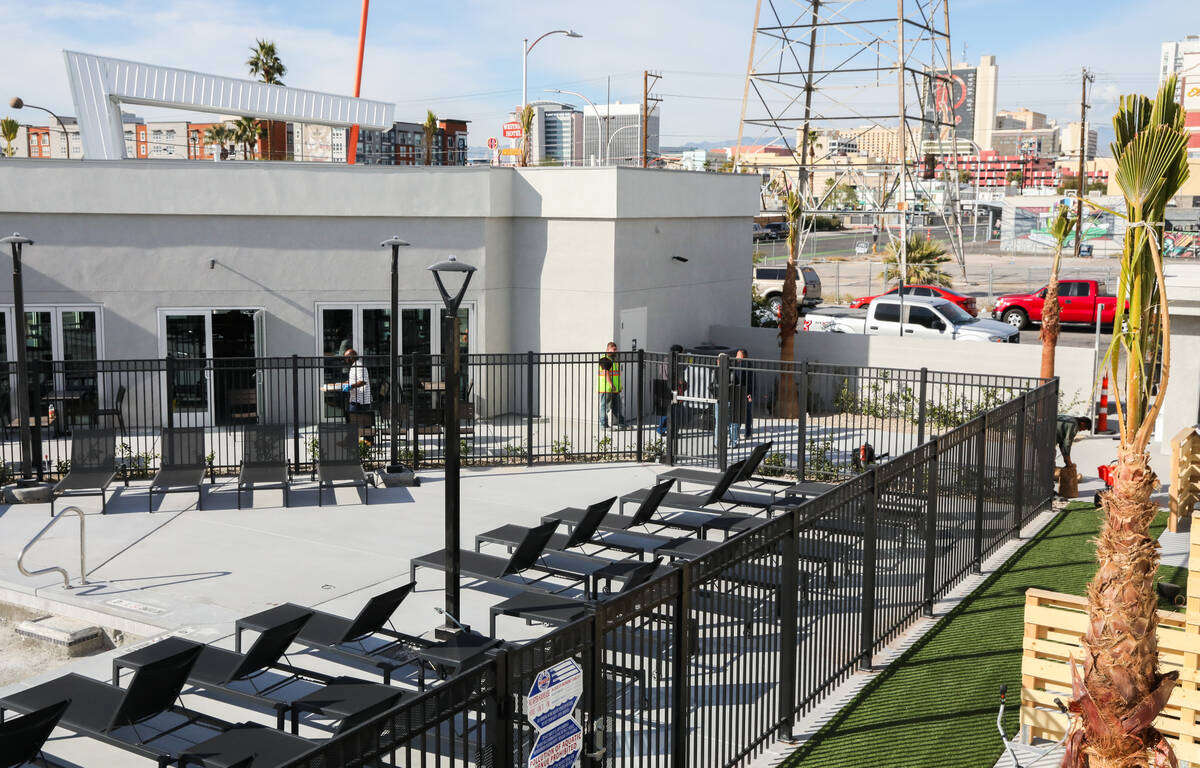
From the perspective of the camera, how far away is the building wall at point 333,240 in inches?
786

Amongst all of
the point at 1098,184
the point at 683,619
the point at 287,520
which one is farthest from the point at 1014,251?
the point at 683,619

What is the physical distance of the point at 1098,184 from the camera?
12525 cm

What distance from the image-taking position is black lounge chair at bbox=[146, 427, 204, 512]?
48.1 ft

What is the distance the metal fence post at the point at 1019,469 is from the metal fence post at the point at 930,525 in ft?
10.2

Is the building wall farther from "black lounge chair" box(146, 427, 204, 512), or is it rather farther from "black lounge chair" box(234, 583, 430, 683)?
"black lounge chair" box(234, 583, 430, 683)

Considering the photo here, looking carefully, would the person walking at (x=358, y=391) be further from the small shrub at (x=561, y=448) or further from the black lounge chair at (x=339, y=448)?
the small shrub at (x=561, y=448)

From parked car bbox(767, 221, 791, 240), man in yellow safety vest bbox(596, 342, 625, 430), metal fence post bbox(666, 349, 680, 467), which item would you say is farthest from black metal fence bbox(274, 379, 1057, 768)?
parked car bbox(767, 221, 791, 240)

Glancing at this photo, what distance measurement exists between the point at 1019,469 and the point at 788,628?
672cm

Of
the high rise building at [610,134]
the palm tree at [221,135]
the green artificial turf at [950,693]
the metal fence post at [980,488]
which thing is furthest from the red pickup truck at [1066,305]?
the palm tree at [221,135]

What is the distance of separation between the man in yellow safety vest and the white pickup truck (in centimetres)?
1133

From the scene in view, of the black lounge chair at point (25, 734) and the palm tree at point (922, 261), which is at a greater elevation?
the palm tree at point (922, 261)

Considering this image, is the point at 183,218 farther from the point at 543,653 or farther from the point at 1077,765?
the point at 1077,765

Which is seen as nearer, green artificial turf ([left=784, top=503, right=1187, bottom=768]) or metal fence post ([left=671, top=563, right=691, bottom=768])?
metal fence post ([left=671, top=563, right=691, bottom=768])

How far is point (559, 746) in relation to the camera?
5891mm
